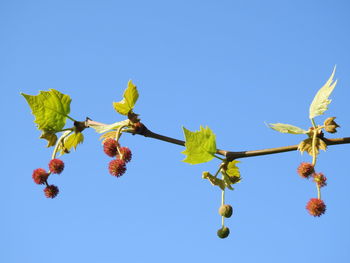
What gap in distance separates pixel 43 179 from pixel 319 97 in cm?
173

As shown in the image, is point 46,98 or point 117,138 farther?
point 46,98

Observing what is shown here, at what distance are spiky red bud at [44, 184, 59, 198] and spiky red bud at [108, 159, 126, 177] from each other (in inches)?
18.6

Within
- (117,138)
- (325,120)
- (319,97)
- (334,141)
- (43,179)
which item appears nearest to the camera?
(334,141)

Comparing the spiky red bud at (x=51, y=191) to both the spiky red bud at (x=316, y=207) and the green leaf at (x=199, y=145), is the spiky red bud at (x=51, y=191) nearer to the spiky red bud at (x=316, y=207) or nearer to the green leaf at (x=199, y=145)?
the green leaf at (x=199, y=145)

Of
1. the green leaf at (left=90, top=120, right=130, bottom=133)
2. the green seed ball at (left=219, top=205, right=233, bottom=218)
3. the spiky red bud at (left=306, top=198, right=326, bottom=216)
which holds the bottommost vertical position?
the spiky red bud at (left=306, top=198, right=326, bottom=216)

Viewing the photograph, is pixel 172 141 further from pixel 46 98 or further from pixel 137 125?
pixel 46 98

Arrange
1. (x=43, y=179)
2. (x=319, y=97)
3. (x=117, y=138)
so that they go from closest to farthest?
(x=319, y=97), (x=117, y=138), (x=43, y=179)

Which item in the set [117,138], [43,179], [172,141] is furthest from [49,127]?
[172,141]

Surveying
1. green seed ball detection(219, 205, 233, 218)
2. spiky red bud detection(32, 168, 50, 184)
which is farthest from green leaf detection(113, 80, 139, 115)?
green seed ball detection(219, 205, 233, 218)

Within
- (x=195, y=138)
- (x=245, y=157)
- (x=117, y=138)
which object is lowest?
(x=245, y=157)

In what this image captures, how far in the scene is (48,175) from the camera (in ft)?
8.59

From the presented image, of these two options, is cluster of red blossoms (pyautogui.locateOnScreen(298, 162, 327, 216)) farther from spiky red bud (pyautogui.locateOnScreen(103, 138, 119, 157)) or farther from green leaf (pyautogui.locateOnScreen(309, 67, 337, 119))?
spiky red bud (pyautogui.locateOnScreen(103, 138, 119, 157))

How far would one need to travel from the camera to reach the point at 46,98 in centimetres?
265

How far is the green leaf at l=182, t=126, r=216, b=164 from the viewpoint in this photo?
2.05m
